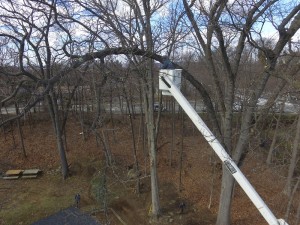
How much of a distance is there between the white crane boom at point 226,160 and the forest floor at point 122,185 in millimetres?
2741

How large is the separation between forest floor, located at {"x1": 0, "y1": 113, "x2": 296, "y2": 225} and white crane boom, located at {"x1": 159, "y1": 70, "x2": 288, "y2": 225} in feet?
8.99

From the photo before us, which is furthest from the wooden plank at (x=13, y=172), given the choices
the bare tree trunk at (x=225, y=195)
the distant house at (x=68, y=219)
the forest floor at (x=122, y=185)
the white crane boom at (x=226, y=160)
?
the white crane boom at (x=226, y=160)

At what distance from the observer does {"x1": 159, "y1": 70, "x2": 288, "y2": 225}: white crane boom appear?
4.52 meters

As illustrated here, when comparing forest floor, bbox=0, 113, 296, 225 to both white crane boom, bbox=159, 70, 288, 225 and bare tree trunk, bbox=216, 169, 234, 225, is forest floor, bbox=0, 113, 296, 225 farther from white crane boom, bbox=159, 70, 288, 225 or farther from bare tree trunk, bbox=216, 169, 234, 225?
white crane boom, bbox=159, 70, 288, 225

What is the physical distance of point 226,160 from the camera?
4.77m

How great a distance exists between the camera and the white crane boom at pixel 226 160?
4.52 meters

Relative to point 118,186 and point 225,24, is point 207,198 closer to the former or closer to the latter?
point 118,186

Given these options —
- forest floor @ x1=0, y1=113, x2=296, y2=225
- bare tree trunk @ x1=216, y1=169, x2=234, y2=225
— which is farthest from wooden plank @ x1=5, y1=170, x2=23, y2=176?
bare tree trunk @ x1=216, y1=169, x2=234, y2=225

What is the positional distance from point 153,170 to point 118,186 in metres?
3.49

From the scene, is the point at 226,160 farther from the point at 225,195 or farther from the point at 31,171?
the point at 31,171

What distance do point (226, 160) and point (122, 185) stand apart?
9.32 metres

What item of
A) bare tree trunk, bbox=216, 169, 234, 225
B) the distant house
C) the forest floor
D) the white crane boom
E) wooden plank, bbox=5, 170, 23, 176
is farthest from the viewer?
wooden plank, bbox=5, 170, 23, 176

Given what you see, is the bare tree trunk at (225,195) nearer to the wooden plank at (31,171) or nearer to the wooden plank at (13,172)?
the wooden plank at (31,171)

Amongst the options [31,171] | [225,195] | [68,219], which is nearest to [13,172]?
[31,171]
